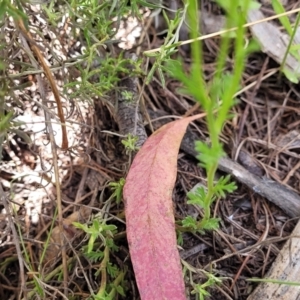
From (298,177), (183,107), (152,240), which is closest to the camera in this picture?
(152,240)

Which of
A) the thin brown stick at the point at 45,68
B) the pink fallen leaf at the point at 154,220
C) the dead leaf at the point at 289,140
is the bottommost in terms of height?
the dead leaf at the point at 289,140

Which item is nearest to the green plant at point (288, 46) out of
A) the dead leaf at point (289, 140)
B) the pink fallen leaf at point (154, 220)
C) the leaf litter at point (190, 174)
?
the leaf litter at point (190, 174)

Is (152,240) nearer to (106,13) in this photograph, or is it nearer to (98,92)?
(98,92)

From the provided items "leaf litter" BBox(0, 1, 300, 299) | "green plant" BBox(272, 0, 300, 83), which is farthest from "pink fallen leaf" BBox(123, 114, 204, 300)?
"green plant" BBox(272, 0, 300, 83)

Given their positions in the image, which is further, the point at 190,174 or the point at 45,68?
the point at 190,174

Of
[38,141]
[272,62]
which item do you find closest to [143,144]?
[38,141]

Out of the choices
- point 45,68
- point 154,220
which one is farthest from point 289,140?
point 45,68

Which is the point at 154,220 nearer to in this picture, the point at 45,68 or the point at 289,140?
the point at 45,68

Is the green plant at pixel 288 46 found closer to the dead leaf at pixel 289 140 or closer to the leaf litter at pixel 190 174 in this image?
the leaf litter at pixel 190 174

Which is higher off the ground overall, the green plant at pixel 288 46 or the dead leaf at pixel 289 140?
the green plant at pixel 288 46
